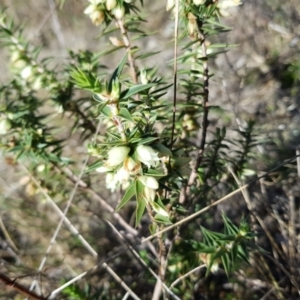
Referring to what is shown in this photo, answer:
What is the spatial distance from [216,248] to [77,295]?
27.3 inches

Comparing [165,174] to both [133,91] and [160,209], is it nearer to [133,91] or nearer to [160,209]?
[160,209]

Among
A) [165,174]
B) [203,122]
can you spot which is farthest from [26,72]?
[165,174]

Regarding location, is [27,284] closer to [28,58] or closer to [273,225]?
[28,58]

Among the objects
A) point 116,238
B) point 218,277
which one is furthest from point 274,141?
point 116,238

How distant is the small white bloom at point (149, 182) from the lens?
129 centimetres

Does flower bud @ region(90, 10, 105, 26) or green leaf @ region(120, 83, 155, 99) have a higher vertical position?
flower bud @ region(90, 10, 105, 26)

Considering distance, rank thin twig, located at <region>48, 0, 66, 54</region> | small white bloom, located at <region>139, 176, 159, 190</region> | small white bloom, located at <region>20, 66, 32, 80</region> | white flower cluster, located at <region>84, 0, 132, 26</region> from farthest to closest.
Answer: thin twig, located at <region>48, 0, 66, 54</region> → small white bloom, located at <region>20, 66, 32, 80</region> → white flower cluster, located at <region>84, 0, 132, 26</region> → small white bloom, located at <region>139, 176, 159, 190</region>

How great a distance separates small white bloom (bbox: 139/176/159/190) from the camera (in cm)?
129

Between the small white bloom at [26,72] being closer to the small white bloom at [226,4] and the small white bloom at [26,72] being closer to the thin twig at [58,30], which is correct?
the small white bloom at [226,4]

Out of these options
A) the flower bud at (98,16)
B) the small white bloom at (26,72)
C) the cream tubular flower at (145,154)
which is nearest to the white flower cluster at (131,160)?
the cream tubular flower at (145,154)

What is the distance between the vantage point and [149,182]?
1.29 m

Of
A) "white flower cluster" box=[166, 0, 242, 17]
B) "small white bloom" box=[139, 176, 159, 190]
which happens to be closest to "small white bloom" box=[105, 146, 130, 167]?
"small white bloom" box=[139, 176, 159, 190]

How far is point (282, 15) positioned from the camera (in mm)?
3826

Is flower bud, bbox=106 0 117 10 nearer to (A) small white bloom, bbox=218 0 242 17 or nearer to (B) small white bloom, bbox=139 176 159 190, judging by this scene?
(A) small white bloom, bbox=218 0 242 17
